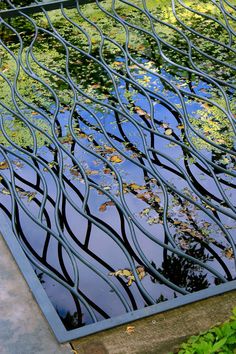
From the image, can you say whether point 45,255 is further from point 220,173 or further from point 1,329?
point 220,173

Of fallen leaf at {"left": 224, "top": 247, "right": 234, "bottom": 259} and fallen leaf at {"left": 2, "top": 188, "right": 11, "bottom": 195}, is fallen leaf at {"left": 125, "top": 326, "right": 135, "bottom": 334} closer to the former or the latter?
fallen leaf at {"left": 224, "top": 247, "right": 234, "bottom": 259}

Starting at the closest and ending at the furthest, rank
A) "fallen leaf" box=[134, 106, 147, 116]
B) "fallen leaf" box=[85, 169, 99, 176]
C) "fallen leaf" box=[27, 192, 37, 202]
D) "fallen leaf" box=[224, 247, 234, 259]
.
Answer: "fallen leaf" box=[224, 247, 234, 259] → "fallen leaf" box=[27, 192, 37, 202] → "fallen leaf" box=[85, 169, 99, 176] → "fallen leaf" box=[134, 106, 147, 116]

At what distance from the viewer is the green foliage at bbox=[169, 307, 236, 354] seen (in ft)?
8.06

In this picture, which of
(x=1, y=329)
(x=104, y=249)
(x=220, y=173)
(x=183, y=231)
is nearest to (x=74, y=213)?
(x=104, y=249)

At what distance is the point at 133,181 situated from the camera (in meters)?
3.99

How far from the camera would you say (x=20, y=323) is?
8.63 ft

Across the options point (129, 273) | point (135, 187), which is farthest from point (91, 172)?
point (129, 273)

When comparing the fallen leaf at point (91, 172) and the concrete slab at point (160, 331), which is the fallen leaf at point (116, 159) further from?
the concrete slab at point (160, 331)

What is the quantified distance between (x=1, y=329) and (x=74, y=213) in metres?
1.20

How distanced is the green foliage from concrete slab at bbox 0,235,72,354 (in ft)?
1.51

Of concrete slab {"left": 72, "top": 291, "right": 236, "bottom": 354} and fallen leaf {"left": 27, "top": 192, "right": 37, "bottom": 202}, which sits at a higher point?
fallen leaf {"left": 27, "top": 192, "right": 37, "bottom": 202}

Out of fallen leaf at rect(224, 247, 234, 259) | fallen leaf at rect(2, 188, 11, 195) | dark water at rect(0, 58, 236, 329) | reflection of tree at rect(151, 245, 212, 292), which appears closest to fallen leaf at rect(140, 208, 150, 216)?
dark water at rect(0, 58, 236, 329)

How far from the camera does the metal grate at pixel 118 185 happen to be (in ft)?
10.2

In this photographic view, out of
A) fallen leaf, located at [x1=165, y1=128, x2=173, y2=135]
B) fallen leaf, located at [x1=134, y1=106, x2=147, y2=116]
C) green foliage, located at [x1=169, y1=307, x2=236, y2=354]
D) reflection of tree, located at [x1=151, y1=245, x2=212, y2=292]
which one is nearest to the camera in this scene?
green foliage, located at [x1=169, y1=307, x2=236, y2=354]
